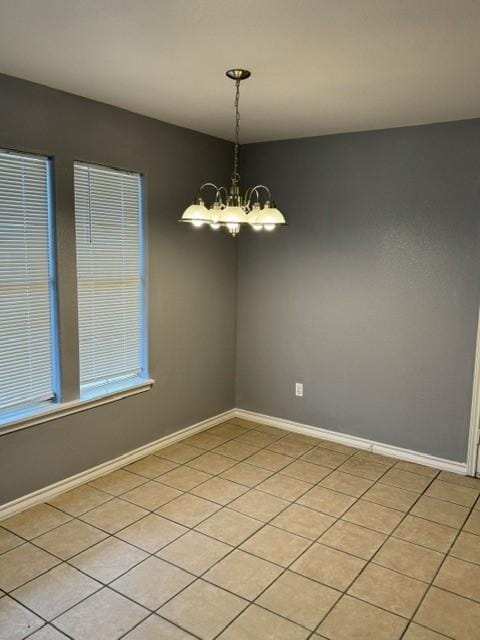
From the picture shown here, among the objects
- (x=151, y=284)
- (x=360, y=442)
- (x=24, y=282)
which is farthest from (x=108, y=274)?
(x=360, y=442)

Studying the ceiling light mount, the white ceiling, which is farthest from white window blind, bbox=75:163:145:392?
the ceiling light mount

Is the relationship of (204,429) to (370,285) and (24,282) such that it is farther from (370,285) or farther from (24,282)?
(24,282)

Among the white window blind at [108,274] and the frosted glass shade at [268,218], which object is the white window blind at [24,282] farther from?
the frosted glass shade at [268,218]

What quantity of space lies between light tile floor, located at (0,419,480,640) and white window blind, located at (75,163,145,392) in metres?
0.79

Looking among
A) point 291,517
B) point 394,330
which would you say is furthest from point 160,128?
point 291,517

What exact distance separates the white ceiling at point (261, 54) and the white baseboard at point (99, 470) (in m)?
2.39

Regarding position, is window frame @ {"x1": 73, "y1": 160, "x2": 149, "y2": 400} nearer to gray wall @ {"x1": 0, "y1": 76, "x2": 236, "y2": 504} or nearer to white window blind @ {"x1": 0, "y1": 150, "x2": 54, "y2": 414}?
gray wall @ {"x1": 0, "y1": 76, "x2": 236, "y2": 504}

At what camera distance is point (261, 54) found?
242cm

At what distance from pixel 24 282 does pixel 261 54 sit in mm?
1804

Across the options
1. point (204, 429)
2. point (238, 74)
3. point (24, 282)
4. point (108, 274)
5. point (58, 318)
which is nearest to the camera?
point (238, 74)

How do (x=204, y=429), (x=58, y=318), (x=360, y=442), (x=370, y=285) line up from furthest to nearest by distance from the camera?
1. (x=204, y=429)
2. (x=360, y=442)
3. (x=370, y=285)
4. (x=58, y=318)

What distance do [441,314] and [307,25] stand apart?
7.62ft

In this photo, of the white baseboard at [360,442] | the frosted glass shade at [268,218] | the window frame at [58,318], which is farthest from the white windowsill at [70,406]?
the frosted glass shade at [268,218]

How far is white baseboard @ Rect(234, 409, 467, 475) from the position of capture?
3.84 metres
